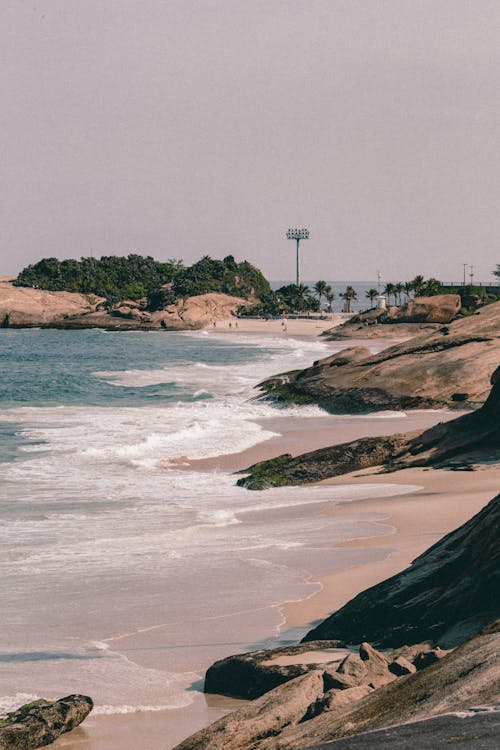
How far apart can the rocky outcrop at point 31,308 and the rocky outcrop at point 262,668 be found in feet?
422

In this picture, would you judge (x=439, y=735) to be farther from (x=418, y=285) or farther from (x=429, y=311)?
(x=418, y=285)

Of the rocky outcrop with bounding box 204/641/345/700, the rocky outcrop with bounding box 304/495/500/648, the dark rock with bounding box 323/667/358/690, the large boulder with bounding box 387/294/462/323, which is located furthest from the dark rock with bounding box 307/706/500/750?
the large boulder with bounding box 387/294/462/323

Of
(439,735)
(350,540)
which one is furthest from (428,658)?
(350,540)

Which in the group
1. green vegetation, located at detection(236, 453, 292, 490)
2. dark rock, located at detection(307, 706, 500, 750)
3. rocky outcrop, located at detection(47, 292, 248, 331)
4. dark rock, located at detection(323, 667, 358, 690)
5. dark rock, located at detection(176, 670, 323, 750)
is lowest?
green vegetation, located at detection(236, 453, 292, 490)

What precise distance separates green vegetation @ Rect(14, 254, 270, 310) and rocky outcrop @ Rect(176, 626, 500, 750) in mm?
138080

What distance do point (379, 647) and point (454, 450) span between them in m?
14.1

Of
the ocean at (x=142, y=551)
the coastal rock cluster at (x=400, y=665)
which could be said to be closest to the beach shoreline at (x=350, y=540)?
the ocean at (x=142, y=551)

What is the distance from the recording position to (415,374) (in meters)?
41.0

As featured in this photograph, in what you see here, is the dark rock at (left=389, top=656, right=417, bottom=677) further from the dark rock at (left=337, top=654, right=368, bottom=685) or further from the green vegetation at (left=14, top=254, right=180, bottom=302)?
the green vegetation at (left=14, top=254, right=180, bottom=302)

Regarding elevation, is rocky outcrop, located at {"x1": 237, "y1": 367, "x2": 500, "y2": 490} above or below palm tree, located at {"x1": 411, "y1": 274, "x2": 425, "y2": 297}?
below

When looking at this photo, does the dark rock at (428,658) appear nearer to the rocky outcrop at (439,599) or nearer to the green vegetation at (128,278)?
the rocky outcrop at (439,599)

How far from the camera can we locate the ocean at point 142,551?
1323 centimetres

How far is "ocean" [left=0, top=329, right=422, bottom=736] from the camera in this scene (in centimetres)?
1323

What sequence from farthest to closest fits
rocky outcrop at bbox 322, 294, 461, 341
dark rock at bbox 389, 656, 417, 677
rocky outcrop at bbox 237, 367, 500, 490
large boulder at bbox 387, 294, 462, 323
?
rocky outcrop at bbox 322, 294, 461, 341
large boulder at bbox 387, 294, 462, 323
rocky outcrop at bbox 237, 367, 500, 490
dark rock at bbox 389, 656, 417, 677
